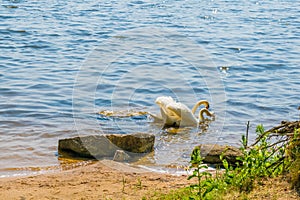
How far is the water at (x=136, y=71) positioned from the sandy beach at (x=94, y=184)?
0.83m

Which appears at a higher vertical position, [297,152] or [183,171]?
[297,152]

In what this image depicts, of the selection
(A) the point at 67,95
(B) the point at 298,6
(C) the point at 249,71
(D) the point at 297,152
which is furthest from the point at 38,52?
(B) the point at 298,6

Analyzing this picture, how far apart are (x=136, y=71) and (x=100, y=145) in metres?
5.24

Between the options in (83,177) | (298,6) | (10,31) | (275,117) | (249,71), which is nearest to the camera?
(83,177)

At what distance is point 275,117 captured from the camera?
9.71 meters

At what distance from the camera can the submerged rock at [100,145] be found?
7.50 m

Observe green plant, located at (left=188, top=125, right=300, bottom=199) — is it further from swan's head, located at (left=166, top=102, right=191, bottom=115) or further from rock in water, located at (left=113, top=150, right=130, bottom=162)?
swan's head, located at (left=166, top=102, right=191, bottom=115)

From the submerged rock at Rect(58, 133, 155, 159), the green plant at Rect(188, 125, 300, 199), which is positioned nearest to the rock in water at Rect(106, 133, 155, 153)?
the submerged rock at Rect(58, 133, 155, 159)

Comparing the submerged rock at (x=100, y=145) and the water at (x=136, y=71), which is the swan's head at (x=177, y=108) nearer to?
the water at (x=136, y=71)

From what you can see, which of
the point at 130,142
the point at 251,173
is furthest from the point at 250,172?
the point at 130,142

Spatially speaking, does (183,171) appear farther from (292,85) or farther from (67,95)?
(292,85)

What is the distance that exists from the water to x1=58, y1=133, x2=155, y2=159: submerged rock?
0.22 metres

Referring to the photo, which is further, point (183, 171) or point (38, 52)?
point (38, 52)

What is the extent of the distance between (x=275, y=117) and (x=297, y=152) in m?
5.33
